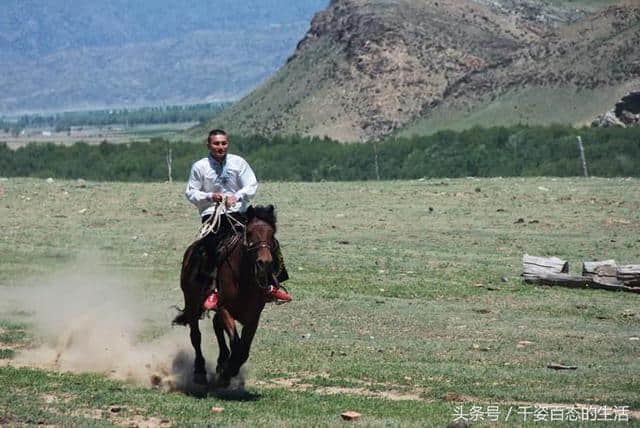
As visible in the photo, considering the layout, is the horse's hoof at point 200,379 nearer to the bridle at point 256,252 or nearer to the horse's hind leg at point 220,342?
the horse's hind leg at point 220,342

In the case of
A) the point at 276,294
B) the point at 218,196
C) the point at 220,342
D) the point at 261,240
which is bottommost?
the point at 220,342

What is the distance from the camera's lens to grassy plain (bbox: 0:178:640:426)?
463 inches

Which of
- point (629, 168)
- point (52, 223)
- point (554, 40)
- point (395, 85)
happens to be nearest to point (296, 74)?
point (395, 85)

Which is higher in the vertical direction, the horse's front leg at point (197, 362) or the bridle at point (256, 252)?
the bridle at point (256, 252)

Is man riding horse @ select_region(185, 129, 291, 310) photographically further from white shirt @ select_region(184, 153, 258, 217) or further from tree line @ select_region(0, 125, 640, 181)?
tree line @ select_region(0, 125, 640, 181)

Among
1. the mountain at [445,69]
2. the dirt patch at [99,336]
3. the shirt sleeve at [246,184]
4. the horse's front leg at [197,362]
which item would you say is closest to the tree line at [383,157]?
the mountain at [445,69]

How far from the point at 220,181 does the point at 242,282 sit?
3.52 ft

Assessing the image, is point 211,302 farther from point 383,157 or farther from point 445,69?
Result: point 445,69

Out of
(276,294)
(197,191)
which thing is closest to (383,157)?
(197,191)

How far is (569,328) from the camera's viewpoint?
55.3 feet

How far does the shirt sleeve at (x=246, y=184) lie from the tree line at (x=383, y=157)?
1473 inches

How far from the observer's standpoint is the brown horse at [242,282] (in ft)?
39.8

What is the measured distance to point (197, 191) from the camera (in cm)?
1274

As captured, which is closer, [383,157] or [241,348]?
[241,348]
